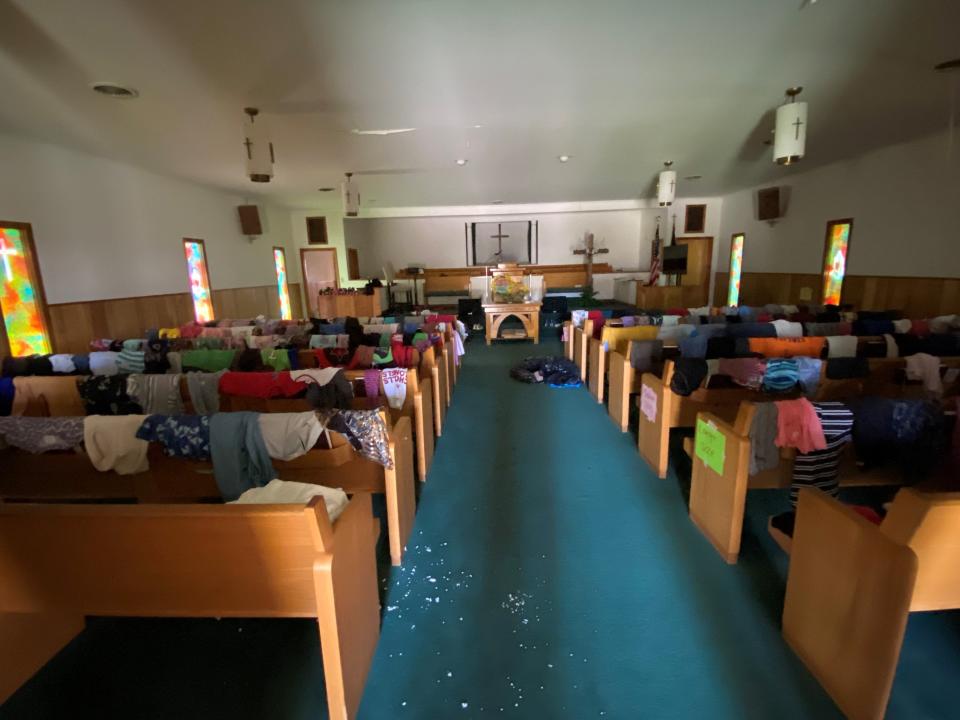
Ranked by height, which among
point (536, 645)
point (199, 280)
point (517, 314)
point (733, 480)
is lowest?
point (536, 645)

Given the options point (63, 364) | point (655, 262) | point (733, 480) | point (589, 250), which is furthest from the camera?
point (589, 250)

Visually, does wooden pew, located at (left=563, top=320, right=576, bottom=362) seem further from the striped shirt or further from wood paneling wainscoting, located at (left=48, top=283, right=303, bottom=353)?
wood paneling wainscoting, located at (left=48, top=283, right=303, bottom=353)

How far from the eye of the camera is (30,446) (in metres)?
1.77

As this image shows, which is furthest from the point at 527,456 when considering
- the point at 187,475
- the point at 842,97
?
the point at 842,97

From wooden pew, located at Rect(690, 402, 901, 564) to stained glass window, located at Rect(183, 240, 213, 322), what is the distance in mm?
7102

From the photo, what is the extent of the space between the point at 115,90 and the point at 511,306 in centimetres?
480

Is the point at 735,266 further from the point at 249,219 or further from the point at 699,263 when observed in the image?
the point at 249,219

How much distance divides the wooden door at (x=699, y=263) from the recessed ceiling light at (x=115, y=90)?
9115mm

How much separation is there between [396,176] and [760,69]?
195 inches

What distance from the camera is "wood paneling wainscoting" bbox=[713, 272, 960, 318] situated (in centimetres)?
468

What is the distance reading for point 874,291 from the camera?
5559mm

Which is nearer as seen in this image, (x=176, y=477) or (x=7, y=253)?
(x=176, y=477)

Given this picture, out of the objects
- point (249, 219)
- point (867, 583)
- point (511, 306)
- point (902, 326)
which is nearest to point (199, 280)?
point (249, 219)

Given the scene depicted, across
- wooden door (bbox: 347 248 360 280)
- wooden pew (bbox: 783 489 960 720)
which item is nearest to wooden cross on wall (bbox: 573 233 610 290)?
wooden door (bbox: 347 248 360 280)
